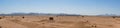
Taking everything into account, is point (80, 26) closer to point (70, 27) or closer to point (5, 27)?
point (70, 27)

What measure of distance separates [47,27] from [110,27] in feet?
8.61

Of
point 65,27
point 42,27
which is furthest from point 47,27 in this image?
point 65,27

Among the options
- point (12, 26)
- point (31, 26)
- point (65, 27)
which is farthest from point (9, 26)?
point (65, 27)

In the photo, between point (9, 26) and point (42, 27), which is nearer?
point (9, 26)

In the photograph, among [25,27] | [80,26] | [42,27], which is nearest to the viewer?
[25,27]

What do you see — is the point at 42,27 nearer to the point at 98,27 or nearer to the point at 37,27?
the point at 37,27

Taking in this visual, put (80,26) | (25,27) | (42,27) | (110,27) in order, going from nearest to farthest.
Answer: (25,27)
(42,27)
(80,26)
(110,27)

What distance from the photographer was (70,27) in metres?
6.83

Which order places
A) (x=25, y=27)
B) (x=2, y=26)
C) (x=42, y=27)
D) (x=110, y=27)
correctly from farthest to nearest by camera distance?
1. (x=110, y=27)
2. (x=42, y=27)
3. (x=25, y=27)
4. (x=2, y=26)

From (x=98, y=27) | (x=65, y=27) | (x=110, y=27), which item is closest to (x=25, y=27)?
(x=65, y=27)

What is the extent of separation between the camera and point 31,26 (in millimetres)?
6508

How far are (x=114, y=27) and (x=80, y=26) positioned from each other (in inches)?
61.5

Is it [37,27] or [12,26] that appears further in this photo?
[37,27]

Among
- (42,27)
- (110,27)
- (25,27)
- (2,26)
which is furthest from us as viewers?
(110,27)
